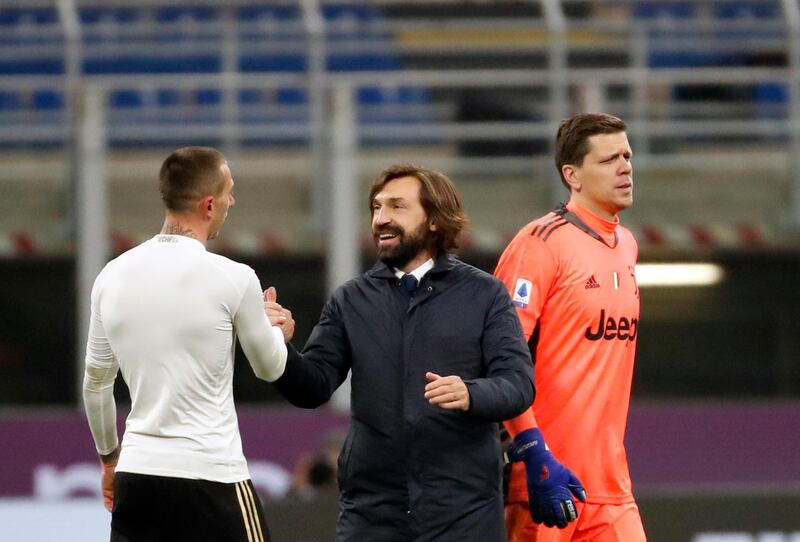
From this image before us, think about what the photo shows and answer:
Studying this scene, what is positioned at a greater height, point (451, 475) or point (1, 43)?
point (1, 43)

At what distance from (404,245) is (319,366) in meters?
0.43

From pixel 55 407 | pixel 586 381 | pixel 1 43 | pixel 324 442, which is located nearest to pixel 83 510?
pixel 586 381

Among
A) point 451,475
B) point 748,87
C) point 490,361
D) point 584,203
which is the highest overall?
point 748,87

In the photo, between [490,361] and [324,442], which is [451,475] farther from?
[324,442]

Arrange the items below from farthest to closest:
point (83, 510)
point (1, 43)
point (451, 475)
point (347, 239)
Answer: point (1, 43), point (347, 239), point (83, 510), point (451, 475)

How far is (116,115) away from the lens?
13.0 metres

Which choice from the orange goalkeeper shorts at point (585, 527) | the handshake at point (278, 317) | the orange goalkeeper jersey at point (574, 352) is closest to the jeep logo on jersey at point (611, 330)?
the orange goalkeeper jersey at point (574, 352)

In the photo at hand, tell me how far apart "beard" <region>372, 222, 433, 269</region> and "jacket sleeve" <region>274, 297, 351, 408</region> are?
0.83 feet

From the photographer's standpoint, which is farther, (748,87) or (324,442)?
(748,87)

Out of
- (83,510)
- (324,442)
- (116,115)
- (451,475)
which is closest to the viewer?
(451,475)

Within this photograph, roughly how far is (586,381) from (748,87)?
947cm

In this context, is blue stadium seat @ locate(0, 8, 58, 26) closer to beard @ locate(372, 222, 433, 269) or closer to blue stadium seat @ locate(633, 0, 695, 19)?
blue stadium seat @ locate(633, 0, 695, 19)

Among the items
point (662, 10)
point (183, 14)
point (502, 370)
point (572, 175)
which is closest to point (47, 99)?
point (183, 14)

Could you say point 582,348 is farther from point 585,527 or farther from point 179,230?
point 179,230
